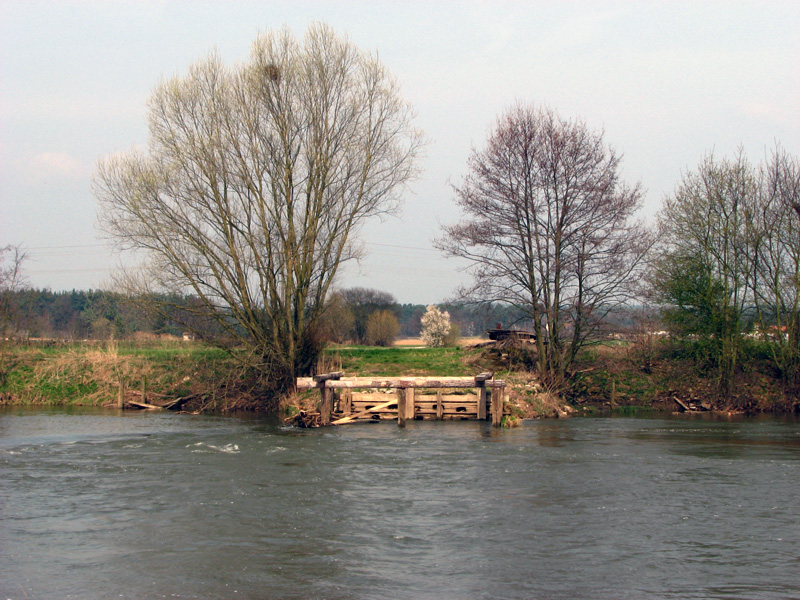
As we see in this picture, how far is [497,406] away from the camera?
949 inches

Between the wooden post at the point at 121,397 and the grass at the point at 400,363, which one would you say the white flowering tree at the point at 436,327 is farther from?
the wooden post at the point at 121,397

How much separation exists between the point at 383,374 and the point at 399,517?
1934 cm

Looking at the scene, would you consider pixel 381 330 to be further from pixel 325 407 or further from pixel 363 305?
pixel 325 407

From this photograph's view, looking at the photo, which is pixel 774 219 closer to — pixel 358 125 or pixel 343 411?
pixel 358 125

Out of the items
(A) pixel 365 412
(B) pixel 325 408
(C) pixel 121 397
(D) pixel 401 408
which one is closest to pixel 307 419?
(B) pixel 325 408

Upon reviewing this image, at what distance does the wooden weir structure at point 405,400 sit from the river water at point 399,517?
2.82 metres

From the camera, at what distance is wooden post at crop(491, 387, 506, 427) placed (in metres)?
24.1

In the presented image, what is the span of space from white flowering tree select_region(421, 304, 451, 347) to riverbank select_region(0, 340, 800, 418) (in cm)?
2378

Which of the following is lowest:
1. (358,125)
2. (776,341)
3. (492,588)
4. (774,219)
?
(492,588)

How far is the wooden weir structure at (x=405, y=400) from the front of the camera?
2422 centimetres

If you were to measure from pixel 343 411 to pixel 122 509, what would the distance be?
13.6 m

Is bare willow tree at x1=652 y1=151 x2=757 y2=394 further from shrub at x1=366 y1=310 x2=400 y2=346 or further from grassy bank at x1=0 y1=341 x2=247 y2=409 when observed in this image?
shrub at x1=366 y1=310 x2=400 y2=346

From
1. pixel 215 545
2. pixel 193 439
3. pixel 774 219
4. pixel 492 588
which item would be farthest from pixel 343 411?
pixel 774 219

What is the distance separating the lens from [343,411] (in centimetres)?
2631
